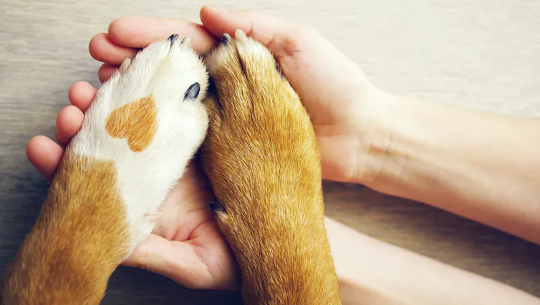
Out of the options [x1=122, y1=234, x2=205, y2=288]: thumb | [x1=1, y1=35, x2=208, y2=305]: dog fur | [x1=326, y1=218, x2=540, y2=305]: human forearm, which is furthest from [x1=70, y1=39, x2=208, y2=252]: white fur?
[x1=326, y1=218, x2=540, y2=305]: human forearm

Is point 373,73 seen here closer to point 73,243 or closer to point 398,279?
point 398,279

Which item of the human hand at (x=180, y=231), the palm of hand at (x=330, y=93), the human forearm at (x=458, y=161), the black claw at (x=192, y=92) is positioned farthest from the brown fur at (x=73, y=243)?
the human forearm at (x=458, y=161)

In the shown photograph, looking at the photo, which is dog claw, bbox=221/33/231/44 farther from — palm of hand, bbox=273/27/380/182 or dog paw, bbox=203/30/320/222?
palm of hand, bbox=273/27/380/182

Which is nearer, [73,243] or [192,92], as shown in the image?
[73,243]

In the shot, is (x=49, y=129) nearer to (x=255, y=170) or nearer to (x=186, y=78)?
(x=186, y=78)

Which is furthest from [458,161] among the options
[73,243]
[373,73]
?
[73,243]

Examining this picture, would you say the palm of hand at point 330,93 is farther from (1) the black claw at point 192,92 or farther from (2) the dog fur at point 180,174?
(1) the black claw at point 192,92

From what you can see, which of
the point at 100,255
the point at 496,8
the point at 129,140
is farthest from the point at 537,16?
the point at 100,255
